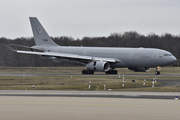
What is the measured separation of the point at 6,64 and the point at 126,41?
3980 cm

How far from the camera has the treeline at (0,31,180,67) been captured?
107438 millimetres

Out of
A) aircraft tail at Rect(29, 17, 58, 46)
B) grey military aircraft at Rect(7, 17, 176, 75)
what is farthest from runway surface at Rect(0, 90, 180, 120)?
aircraft tail at Rect(29, 17, 58, 46)

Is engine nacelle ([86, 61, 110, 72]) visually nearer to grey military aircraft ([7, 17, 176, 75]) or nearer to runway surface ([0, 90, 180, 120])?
grey military aircraft ([7, 17, 176, 75])

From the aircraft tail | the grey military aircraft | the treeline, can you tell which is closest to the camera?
the grey military aircraft

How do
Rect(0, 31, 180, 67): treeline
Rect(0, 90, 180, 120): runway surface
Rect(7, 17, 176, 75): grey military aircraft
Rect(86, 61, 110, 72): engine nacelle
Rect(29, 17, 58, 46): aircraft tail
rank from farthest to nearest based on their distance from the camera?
Rect(0, 31, 180, 67): treeline, Rect(29, 17, 58, 46): aircraft tail, Rect(86, 61, 110, 72): engine nacelle, Rect(7, 17, 176, 75): grey military aircraft, Rect(0, 90, 180, 120): runway surface

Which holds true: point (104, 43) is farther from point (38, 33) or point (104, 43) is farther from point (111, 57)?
point (111, 57)

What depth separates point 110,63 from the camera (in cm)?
5794

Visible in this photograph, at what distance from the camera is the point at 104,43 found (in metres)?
118

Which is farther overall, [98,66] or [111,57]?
[111,57]

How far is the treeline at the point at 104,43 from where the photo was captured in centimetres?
10744

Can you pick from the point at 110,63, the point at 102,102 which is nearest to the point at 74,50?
the point at 110,63

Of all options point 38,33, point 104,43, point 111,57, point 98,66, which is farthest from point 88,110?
point 104,43

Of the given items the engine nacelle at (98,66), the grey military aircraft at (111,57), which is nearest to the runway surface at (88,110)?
the engine nacelle at (98,66)

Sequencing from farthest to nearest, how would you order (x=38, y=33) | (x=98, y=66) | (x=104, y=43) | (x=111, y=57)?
(x=104, y=43)
(x=38, y=33)
(x=111, y=57)
(x=98, y=66)
